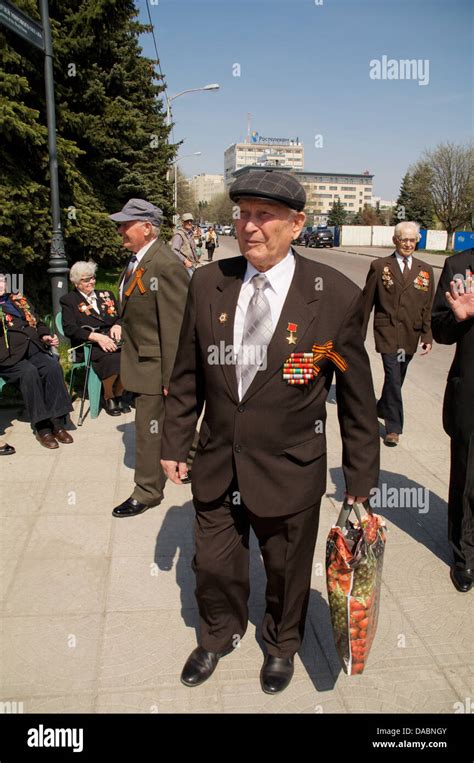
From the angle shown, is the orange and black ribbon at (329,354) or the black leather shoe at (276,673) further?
the black leather shoe at (276,673)

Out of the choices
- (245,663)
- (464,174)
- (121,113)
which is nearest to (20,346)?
(245,663)

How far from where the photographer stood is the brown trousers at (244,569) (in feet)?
8.73

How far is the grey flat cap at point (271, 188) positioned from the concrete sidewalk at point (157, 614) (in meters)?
2.14

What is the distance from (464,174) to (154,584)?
166 ft

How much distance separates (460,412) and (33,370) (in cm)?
398

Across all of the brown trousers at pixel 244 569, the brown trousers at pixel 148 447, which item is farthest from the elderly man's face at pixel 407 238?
the brown trousers at pixel 244 569

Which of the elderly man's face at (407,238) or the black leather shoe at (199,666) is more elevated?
the elderly man's face at (407,238)

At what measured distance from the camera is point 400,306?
233 inches

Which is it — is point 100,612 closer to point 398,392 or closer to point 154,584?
point 154,584

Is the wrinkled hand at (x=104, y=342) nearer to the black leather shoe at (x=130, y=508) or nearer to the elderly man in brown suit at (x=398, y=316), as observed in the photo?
the black leather shoe at (x=130, y=508)

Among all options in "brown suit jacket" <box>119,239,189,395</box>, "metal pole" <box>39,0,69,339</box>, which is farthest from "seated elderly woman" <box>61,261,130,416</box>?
"brown suit jacket" <box>119,239,189,395</box>

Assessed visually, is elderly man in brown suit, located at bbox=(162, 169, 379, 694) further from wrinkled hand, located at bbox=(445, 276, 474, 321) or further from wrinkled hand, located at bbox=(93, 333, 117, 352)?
wrinkled hand, located at bbox=(93, 333, 117, 352)

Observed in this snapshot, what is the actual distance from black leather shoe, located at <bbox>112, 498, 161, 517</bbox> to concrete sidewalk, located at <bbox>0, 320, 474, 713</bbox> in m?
0.06

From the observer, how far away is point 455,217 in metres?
48.8
